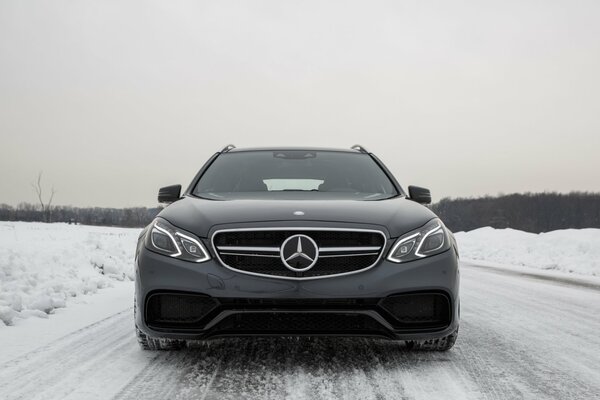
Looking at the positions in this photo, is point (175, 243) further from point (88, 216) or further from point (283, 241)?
point (88, 216)

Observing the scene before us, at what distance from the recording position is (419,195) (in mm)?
5156

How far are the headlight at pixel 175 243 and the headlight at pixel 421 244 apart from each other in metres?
1.19

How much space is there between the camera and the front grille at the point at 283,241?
3.75 metres

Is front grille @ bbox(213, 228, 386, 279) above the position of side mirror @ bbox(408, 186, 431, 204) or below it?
below

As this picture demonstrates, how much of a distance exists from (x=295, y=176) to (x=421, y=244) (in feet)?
6.44

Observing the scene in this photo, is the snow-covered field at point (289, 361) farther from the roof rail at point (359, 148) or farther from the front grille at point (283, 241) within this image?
the roof rail at point (359, 148)

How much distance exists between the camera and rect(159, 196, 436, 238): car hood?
3.93 m

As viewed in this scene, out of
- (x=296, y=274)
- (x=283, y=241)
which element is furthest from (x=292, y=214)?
(x=296, y=274)

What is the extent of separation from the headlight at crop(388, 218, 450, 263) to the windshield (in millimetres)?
845

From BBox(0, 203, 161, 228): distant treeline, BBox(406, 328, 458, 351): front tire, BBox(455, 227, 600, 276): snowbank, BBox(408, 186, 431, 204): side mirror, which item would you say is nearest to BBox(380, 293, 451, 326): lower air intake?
BBox(406, 328, 458, 351): front tire

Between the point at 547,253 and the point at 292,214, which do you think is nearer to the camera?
the point at 292,214

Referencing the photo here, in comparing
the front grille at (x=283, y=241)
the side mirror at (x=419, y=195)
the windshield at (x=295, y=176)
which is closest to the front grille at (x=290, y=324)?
the front grille at (x=283, y=241)

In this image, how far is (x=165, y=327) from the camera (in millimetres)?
3803

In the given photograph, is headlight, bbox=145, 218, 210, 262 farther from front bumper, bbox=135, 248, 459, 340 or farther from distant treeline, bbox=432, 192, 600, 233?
distant treeline, bbox=432, 192, 600, 233
